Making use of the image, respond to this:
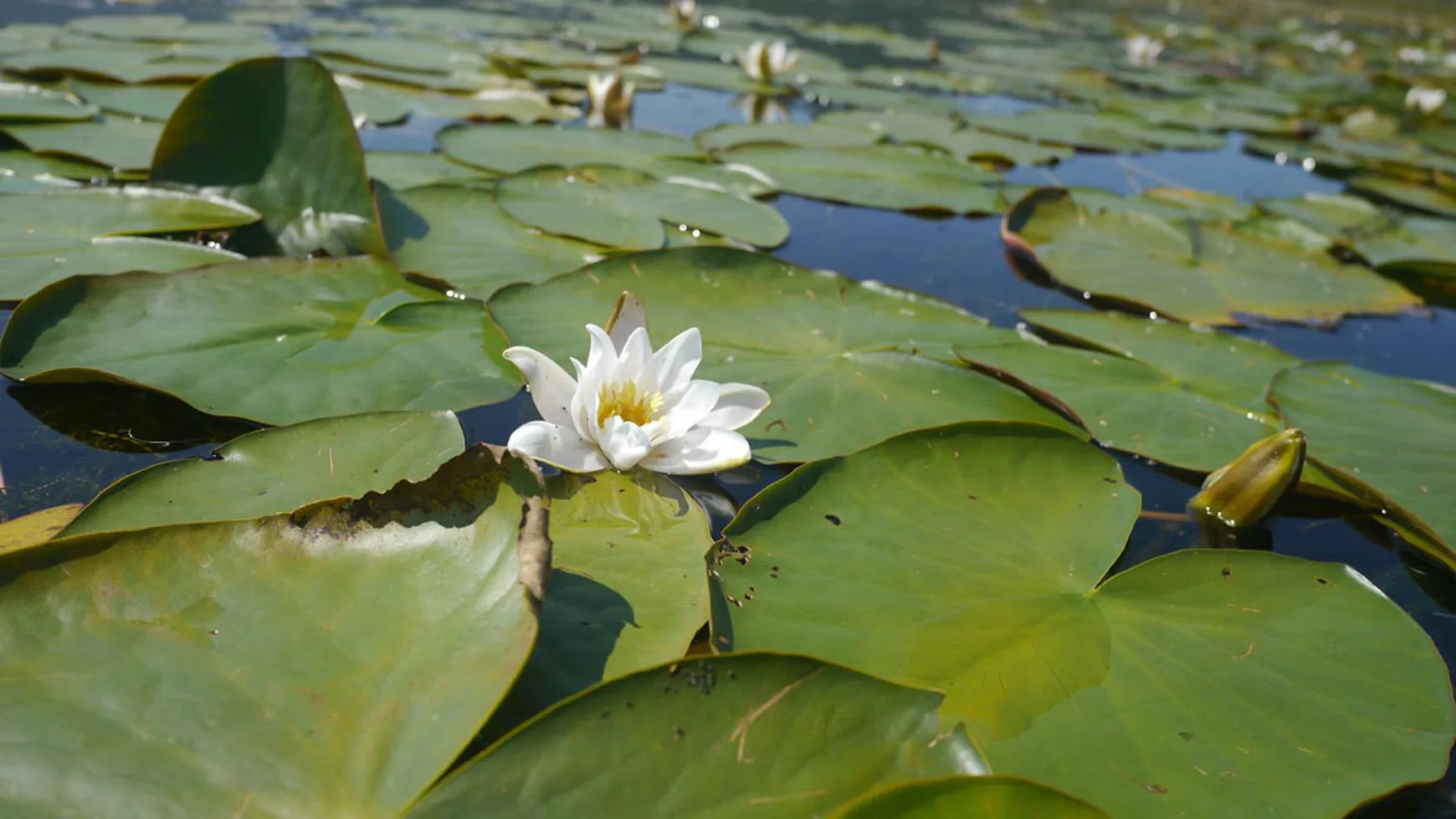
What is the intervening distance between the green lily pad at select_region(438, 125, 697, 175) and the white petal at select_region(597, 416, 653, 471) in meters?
2.05

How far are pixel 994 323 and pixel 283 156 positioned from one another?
200 centimetres

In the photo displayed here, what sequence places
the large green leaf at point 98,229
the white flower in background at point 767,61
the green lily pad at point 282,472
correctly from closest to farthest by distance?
the green lily pad at point 282,472 < the large green leaf at point 98,229 < the white flower in background at point 767,61

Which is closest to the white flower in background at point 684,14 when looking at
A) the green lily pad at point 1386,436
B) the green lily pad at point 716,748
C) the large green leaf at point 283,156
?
the large green leaf at point 283,156

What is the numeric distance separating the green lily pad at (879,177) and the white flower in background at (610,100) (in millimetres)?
776

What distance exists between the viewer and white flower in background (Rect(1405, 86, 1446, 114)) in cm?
668

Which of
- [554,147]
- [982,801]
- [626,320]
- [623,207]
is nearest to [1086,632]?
[982,801]

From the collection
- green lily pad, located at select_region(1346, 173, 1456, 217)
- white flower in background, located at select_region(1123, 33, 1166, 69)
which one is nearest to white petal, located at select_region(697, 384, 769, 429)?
green lily pad, located at select_region(1346, 173, 1456, 217)

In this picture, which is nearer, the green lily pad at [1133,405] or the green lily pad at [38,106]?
the green lily pad at [1133,405]

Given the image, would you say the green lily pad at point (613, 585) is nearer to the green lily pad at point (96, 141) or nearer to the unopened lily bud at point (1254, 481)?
the unopened lily bud at point (1254, 481)

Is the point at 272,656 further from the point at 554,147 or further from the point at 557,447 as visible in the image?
the point at 554,147

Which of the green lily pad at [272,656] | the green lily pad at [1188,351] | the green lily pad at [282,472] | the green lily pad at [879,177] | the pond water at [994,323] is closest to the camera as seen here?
the green lily pad at [272,656]

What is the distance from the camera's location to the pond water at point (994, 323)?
1.45 m

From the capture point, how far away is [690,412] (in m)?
1.42

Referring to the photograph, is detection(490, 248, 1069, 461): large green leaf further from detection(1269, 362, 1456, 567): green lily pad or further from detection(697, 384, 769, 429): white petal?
detection(1269, 362, 1456, 567): green lily pad
